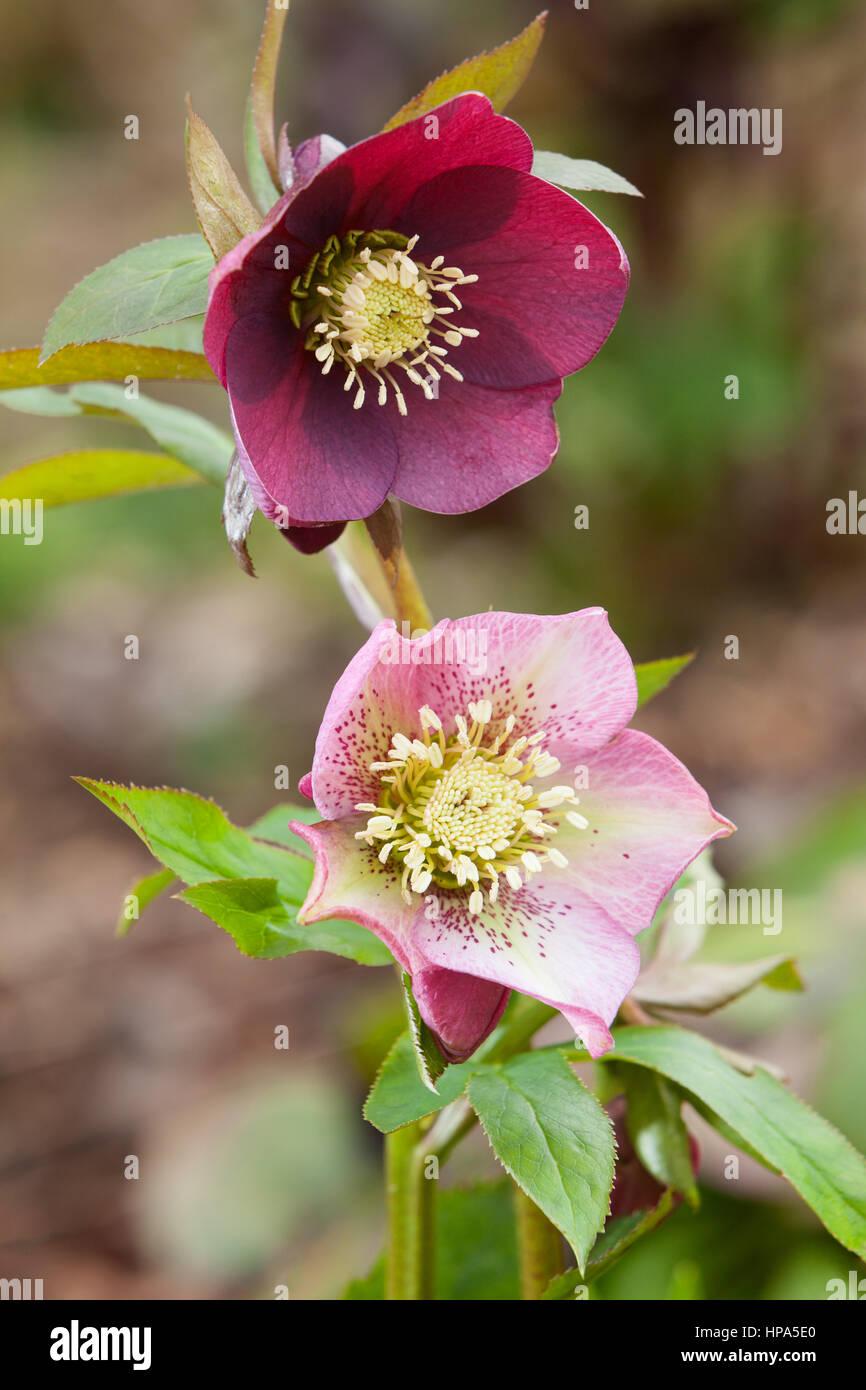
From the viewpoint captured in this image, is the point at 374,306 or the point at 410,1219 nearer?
the point at 374,306

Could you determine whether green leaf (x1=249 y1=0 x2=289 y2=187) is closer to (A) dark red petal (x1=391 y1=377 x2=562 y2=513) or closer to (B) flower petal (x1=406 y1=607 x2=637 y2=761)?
(A) dark red petal (x1=391 y1=377 x2=562 y2=513)

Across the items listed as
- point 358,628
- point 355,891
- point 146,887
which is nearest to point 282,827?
point 146,887

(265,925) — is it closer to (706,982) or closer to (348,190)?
(706,982)

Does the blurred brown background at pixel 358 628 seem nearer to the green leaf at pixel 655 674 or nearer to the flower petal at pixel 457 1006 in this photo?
the green leaf at pixel 655 674

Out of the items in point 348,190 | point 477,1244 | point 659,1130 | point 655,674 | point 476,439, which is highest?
point 348,190

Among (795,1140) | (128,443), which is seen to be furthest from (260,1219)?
(128,443)
